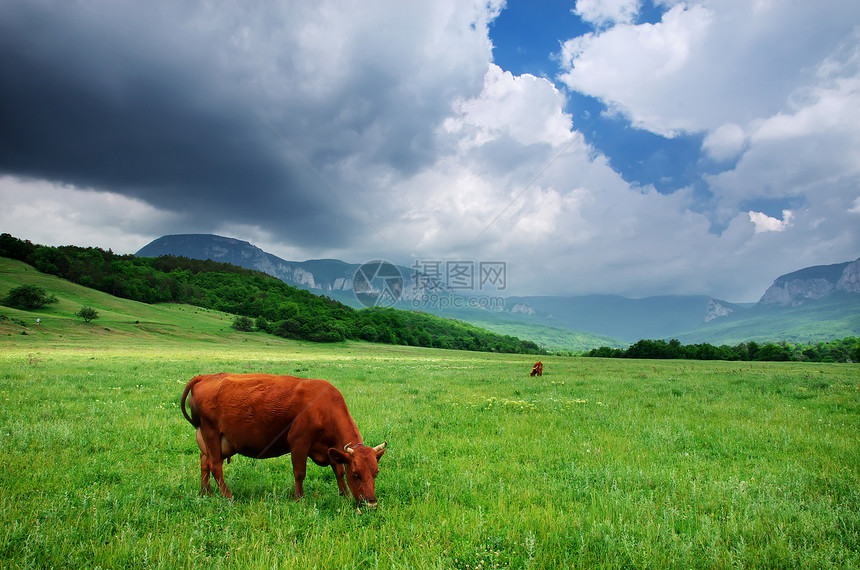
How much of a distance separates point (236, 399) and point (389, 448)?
4.05m

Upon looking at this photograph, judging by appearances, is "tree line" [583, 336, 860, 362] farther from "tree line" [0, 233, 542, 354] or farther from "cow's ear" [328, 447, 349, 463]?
"cow's ear" [328, 447, 349, 463]

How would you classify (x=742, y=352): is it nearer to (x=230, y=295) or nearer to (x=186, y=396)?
(x=186, y=396)

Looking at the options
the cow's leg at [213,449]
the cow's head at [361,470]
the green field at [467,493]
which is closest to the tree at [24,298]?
the green field at [467,493]

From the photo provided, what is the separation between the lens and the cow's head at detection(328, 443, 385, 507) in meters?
5.66

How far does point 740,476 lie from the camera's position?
710cm

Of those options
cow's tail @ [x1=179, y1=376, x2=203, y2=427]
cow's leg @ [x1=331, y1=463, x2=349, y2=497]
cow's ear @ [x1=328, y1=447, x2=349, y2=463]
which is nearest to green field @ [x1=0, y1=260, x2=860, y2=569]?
cow's leg @ [x1=331, y1=463, x2=349, y2=497]

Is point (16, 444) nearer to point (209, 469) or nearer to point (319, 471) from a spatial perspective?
point (209, 469)

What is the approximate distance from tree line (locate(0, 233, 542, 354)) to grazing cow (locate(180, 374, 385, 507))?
336 ft

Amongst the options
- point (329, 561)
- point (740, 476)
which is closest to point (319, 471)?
point (329, 561)

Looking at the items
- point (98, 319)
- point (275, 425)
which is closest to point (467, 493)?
point (275, 425)

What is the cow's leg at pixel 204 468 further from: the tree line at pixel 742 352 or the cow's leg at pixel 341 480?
the tree line at pixel 742 352

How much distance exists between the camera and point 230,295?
152000 mm

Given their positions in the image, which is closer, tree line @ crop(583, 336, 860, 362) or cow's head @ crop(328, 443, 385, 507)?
cow's head @ crop(328, 443, 385, 507)

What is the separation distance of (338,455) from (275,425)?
1261mm
